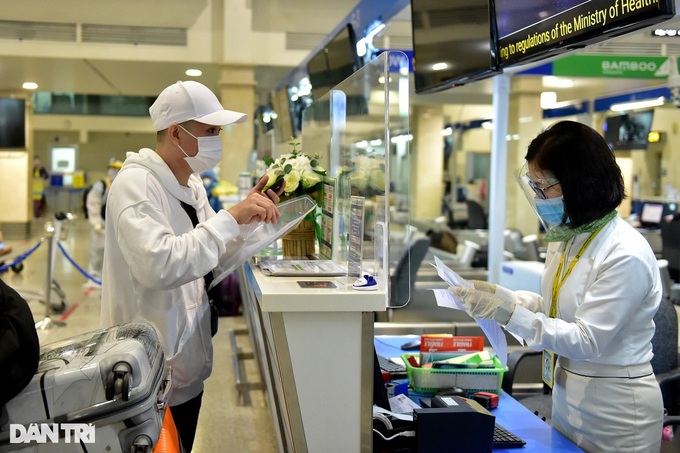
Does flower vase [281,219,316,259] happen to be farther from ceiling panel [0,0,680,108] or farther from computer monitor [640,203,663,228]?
computer monitor [640,203,663,228]

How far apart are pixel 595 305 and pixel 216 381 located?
13.7ft

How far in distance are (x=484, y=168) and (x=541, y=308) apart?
18702mm

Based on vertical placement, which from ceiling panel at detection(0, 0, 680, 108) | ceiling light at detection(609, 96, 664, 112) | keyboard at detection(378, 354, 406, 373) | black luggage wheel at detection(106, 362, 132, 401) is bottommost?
keyboard at detection(378, 354, 406, 373)

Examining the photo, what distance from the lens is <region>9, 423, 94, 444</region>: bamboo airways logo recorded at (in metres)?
1.58

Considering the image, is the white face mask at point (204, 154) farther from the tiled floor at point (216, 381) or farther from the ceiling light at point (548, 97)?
the ceiling light at point (548, 97)

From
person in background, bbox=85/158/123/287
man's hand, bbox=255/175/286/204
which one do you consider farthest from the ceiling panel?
man's hand, bbox=255/175/286/204

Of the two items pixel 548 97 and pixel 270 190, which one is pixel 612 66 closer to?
pixel 548 97

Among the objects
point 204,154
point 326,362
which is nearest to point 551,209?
point 326,362

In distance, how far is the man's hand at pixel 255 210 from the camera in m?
2.29

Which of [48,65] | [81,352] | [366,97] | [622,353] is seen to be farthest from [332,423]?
[48,65]

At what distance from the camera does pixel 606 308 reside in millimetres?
2129

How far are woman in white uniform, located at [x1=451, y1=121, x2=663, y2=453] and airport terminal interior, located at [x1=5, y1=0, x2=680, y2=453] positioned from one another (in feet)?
1.23

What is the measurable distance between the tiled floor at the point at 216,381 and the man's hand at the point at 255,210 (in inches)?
94.0

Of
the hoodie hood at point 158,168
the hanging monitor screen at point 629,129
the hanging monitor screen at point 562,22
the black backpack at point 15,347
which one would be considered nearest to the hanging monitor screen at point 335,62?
the hanging monitor screen at point 562,22
